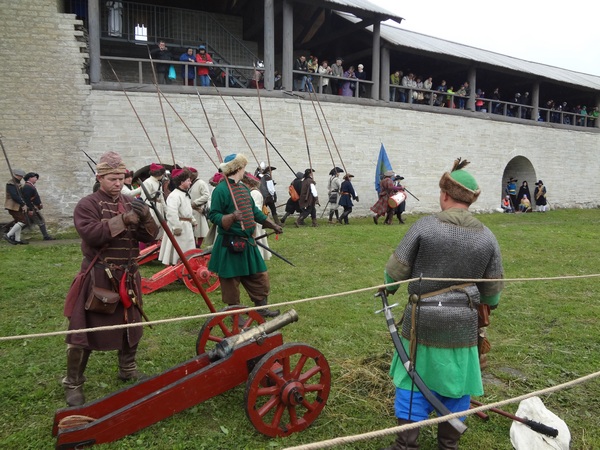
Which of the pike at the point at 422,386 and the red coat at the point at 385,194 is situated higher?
the red coat at the point at 385,194

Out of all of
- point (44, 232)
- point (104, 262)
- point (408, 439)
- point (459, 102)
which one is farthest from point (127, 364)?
point (459, 102)

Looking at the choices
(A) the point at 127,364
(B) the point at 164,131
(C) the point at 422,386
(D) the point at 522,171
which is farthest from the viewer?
(D) the point at 522,171

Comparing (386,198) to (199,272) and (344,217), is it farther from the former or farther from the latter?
(199,272)

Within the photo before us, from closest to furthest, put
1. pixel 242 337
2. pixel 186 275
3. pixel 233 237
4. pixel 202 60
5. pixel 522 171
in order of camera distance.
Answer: pixel 242 337, pixel 233 237, pixel 186 275, pixel 202 60, pixel 522 171

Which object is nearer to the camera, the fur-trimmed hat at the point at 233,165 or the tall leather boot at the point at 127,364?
the tall leather boot at the point at 127,364

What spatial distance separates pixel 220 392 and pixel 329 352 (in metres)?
1.35

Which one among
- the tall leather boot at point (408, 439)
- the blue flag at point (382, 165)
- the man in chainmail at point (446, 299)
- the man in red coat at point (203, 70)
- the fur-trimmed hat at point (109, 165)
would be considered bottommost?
the tall leather boot at point (408, 439)

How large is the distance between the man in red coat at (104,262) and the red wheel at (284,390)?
3.67 ft

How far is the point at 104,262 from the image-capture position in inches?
124

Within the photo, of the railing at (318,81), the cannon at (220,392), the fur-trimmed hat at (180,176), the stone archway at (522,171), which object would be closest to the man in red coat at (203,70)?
the railing at (318,81)

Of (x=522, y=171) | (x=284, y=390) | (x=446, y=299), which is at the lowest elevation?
(x=284, y=390)

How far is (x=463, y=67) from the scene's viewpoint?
65.4 feet

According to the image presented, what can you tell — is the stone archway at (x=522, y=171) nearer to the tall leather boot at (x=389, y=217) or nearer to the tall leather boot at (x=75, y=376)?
the tall leather boot at (x=389, y=217)

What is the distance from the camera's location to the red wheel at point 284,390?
272 centimetres
